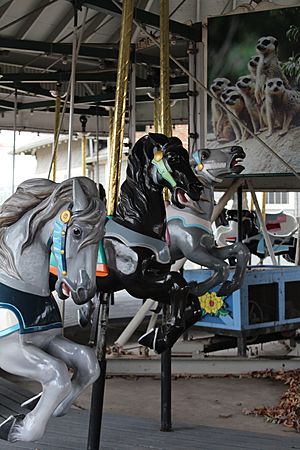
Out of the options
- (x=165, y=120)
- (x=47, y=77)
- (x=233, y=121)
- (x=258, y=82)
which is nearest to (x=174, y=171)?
(x=165, y=120)

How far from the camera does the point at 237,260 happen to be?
3816mm

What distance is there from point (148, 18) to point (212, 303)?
2630 millimetres

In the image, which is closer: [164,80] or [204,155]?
[204,155]

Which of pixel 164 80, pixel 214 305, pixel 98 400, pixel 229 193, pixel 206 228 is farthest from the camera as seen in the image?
pixel 229 193

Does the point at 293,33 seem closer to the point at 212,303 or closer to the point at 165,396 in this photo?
the point at 212,303

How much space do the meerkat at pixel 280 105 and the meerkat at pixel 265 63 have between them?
2.3 inches

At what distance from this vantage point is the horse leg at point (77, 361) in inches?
78.2

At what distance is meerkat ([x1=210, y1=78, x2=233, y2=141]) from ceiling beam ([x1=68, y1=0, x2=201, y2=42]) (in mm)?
538

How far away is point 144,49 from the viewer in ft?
23.8

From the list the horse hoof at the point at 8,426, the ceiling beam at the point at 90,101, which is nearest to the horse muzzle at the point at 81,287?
the horse hoof at the point at 8,426

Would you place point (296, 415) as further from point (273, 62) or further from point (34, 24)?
point (34, 24)

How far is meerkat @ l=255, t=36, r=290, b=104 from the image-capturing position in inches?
235

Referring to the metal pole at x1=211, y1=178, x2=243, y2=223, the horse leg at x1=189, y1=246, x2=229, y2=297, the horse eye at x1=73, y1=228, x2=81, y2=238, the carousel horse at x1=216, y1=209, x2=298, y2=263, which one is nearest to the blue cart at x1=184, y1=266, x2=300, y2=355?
the metal pole at x1=211, y1=178, x2=243, y2=223

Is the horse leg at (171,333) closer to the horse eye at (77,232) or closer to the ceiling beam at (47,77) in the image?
the horse eye at (77,232)
